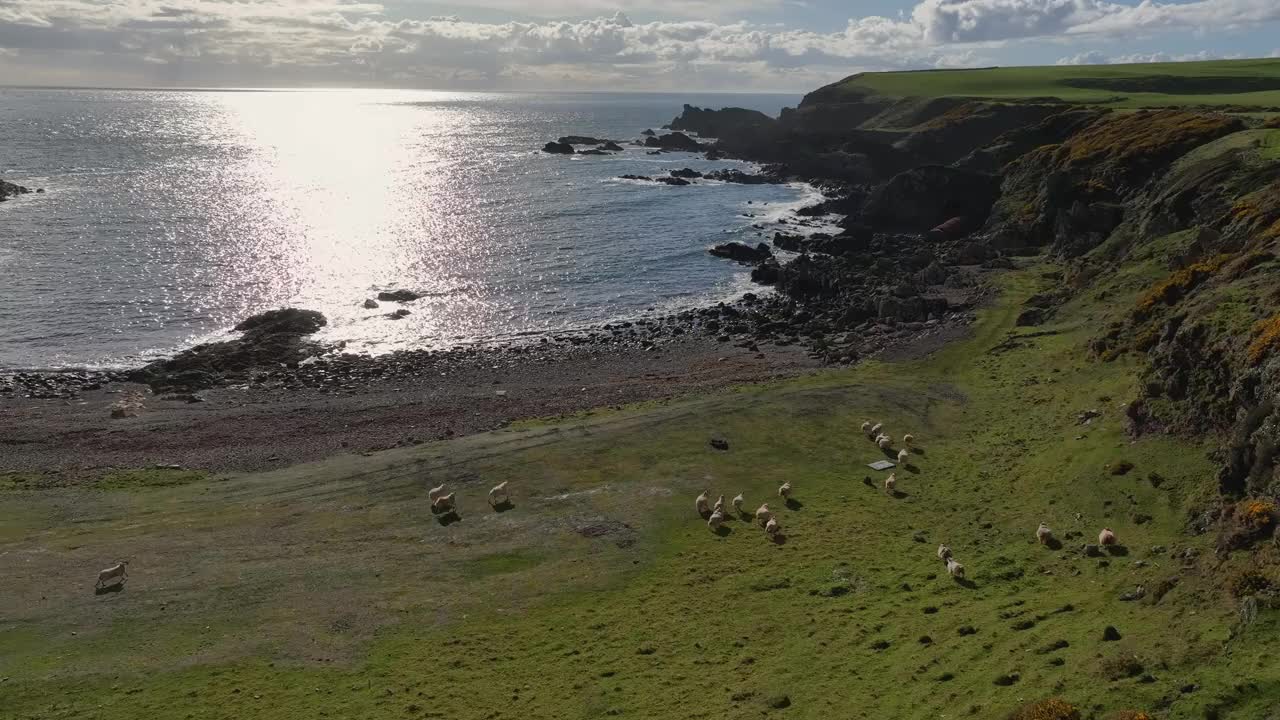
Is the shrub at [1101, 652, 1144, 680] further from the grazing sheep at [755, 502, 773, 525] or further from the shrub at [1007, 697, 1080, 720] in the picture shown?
the grazing sheep at [755, 502, 773, 525]

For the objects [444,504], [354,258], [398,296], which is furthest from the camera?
[354,258]

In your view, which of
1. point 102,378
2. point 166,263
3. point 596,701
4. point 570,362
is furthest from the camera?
point 166,263

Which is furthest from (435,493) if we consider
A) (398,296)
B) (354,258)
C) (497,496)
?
(354,258)

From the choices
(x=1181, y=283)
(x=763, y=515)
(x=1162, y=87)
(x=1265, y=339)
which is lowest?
(x=763, y=515)

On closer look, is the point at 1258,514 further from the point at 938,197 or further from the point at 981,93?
the point at 981,93

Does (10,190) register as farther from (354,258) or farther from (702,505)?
(702,505)

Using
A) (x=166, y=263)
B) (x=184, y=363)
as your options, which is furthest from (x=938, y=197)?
(x=166, y=263)

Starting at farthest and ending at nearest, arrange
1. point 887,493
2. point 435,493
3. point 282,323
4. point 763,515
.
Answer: point 282,323
point 887,493
point 435,493
point 763,515

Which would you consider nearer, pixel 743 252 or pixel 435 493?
pixel 435 493
